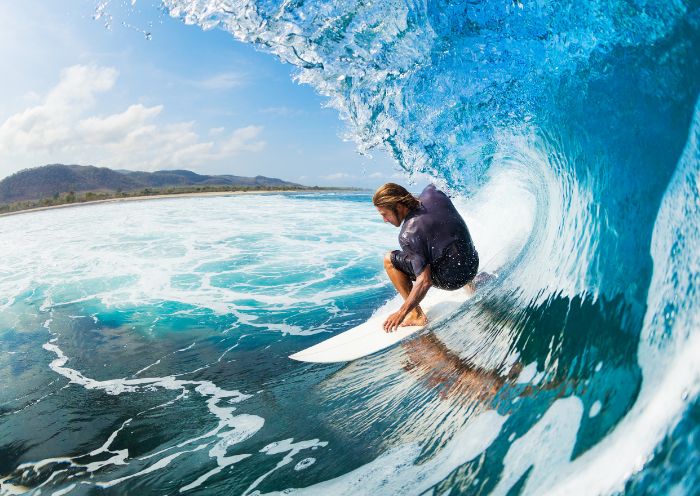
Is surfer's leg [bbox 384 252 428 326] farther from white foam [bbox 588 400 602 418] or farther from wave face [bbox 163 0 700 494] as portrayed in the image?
white foam [bbox 588 400 602 418]

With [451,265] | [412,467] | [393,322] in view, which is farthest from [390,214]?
[412,467]

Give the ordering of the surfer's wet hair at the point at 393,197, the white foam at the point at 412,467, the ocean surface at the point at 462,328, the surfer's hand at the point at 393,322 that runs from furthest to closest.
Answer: the surfer's hand at the point at 393,322 → the surfer's wet hair at the point at 393,197 → the white foam at the point at 412,467 → the ocean surface at the point at 462,328

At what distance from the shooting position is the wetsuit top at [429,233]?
2.98m

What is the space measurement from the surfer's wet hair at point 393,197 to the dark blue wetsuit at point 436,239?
0.10 meters

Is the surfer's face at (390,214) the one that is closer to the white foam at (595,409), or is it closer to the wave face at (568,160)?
the wave face at (568,160)

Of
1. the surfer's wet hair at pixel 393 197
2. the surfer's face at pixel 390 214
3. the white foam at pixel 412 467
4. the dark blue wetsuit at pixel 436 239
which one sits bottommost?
the white foam at pixel 412 467

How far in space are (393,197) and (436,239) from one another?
0.44m

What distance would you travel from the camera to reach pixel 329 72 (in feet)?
14.5

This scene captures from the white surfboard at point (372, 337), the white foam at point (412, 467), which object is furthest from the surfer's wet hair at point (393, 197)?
the white foam at point (412, 467)

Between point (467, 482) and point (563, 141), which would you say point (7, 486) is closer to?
point (467, 482)

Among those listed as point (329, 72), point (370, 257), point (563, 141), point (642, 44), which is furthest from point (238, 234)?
point (642, 44)

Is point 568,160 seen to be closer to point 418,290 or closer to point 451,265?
point 451,265

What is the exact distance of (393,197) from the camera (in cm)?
305

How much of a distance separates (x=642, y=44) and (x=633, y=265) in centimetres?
120
